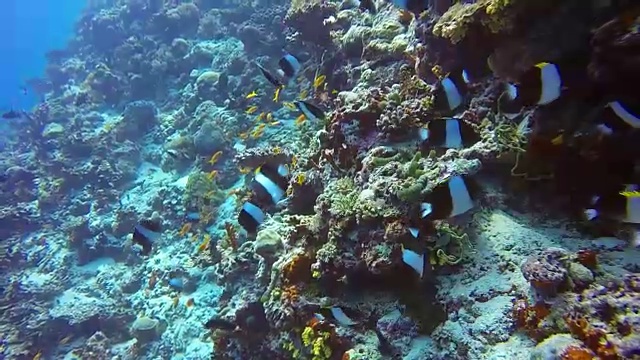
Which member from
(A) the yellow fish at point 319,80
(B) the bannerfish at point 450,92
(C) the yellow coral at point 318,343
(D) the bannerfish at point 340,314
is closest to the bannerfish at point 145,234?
(C) the yellow coral at point 318,343

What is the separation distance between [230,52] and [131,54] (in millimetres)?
5403

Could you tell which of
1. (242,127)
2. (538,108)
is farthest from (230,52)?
(538,108)

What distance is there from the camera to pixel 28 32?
8362 centimetres

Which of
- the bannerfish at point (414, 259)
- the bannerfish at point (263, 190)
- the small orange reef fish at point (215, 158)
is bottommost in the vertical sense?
the bannerfish at point (414, 259)

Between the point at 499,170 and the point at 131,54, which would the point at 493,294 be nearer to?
the point at 499,170

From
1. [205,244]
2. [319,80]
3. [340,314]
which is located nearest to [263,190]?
[340,314]

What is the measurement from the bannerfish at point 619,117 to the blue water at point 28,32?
69.0 meters

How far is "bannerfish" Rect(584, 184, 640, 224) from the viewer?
253 cm

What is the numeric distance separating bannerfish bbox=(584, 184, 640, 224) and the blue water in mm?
69134

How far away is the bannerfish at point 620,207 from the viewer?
2.53 meters

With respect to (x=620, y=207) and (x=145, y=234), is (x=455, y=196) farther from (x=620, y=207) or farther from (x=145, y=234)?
(x=145, y=234)

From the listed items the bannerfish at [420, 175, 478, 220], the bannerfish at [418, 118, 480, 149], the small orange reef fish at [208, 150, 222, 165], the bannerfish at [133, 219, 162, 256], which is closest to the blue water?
the small orange reef fish at [208, 150, 222, 165]

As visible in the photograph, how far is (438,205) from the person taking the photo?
298cm

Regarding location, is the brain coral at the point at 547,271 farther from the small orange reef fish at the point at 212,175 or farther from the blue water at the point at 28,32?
the blue water at the point at 28,32
